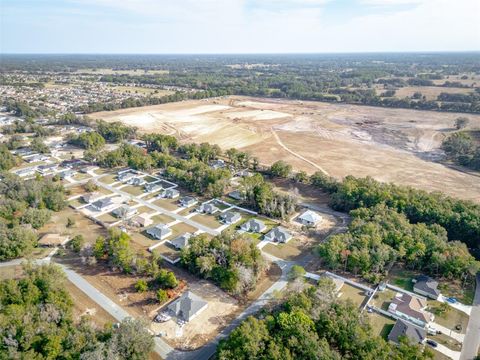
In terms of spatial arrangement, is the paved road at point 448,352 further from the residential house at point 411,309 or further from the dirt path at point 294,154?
the dirt path at point 294,154

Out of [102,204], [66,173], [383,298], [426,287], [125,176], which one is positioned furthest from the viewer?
[66,173]

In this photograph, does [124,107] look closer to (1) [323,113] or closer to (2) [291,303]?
(1) [323,113]

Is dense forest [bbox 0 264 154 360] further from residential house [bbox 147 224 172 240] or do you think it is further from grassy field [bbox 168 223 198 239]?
grassy field [bbox 168 223 198 239]

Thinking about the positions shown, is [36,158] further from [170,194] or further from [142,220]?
[142,220]

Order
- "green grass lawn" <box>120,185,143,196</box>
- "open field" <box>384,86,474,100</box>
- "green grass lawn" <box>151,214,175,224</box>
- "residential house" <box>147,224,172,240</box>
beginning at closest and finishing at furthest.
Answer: "residential house" <box>147,224,172,240</box> < "green grass lawn" <box>151,214,175,224</box> < "green grass lawn" <box>120,185,143,196</box> < "open field" <box>384,86,474,100</box>

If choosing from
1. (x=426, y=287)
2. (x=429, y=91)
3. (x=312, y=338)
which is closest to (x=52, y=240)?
(x=312, y=338)

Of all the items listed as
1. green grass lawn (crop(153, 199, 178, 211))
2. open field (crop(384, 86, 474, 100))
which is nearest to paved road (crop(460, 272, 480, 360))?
green grass lawn (crop(153, 199, 178, 211))
